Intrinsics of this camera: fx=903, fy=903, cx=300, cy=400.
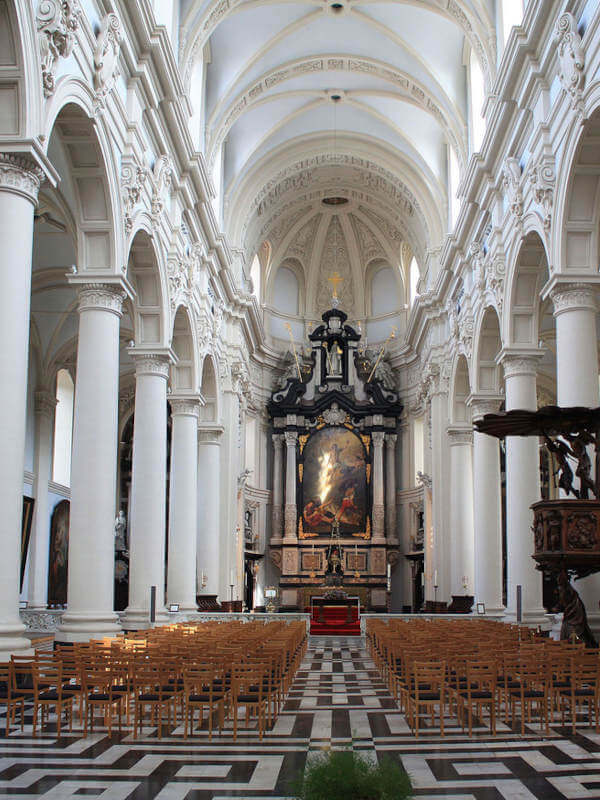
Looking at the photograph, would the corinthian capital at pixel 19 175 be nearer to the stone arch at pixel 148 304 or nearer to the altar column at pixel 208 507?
the stone arch at pixel 148 304

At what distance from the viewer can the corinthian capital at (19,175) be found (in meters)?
10.9

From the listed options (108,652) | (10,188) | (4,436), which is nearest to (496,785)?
(108,652)

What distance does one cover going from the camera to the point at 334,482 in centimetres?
4019

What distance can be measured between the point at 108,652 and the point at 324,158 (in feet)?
92.6

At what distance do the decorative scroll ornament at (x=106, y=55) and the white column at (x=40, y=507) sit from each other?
1396 centimetres

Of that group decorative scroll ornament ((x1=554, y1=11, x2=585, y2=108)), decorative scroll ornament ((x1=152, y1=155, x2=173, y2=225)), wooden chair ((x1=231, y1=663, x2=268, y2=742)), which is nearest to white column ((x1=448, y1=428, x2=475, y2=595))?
decorative scroll ornament ((x1=152, y1=155, x2=173, y2=225))

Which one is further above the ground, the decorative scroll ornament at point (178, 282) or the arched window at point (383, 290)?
the arched window at point (383, 290)

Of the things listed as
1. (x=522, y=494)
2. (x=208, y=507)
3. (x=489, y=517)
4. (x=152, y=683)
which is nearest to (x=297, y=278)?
(x=208, y=507)

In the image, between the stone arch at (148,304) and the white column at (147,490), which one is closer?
the white column at (147,490)

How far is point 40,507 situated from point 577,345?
17781mm

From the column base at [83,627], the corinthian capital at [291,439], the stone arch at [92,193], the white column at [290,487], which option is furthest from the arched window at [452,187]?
the column base at [83,627]

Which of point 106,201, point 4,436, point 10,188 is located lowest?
point 4,436

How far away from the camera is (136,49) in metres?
17.4

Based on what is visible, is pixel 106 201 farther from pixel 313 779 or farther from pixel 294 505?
pixel 294 505
